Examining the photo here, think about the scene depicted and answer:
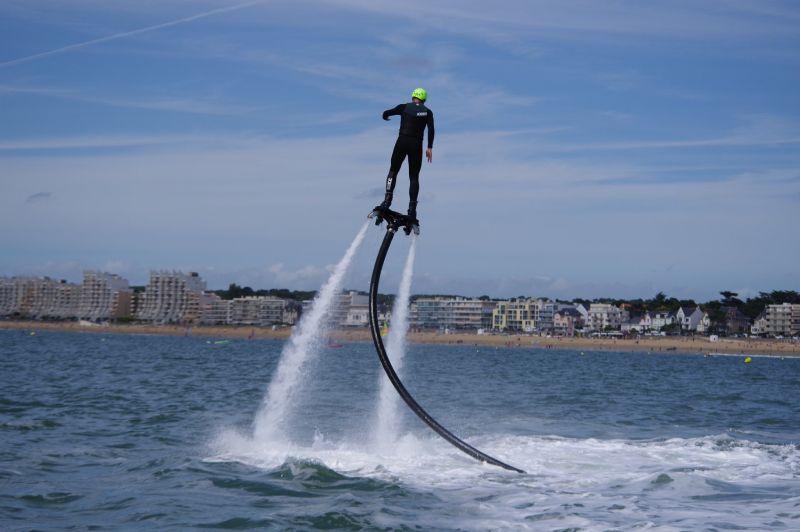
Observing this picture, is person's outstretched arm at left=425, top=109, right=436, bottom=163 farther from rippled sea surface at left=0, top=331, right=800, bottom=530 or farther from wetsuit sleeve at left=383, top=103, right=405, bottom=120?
rippled sea surface at left=0, top=331, right=800, bottom=530

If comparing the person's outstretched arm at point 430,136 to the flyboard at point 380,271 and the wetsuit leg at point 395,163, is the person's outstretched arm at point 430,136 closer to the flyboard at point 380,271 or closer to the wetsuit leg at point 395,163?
the wetsuit leg at point 395,163

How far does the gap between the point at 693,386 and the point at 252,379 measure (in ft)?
81.6

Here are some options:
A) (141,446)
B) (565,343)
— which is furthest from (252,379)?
(565,343)

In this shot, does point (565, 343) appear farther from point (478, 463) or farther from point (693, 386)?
point (478, 463)

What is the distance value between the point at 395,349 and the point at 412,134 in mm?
5707

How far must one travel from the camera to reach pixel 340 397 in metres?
35.2

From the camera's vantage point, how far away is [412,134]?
1391 cm

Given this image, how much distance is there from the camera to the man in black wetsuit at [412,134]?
45.3 ft

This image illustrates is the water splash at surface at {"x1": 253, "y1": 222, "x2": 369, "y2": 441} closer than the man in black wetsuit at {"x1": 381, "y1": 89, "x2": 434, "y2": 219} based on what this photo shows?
No

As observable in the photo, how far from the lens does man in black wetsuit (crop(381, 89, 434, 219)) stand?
13.8m

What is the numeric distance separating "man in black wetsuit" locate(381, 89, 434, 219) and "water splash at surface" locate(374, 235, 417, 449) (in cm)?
129

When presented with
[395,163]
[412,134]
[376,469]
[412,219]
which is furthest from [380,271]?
[376,469]

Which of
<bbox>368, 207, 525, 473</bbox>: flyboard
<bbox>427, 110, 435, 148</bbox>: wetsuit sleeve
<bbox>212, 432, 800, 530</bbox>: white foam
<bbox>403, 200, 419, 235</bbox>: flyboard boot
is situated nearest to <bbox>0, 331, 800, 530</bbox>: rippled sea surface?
<bbox>212, 432, 800, 530</bbox>: white foam

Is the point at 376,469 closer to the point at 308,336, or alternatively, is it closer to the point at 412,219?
the point at 308,336
